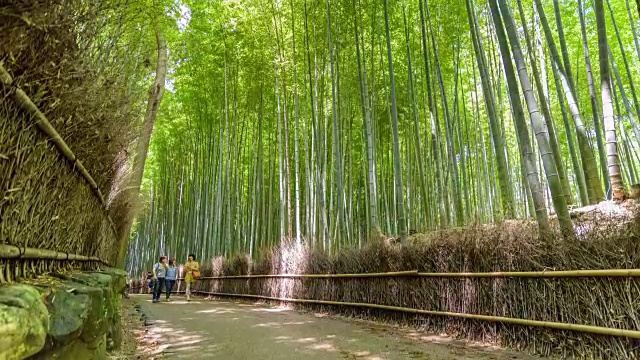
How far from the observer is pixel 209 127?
12984mm

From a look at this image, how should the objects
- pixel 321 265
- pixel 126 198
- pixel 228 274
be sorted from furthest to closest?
pixel 228 274 → pixel 321 265 → pixel 126 198

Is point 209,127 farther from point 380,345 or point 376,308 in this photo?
point 380,345

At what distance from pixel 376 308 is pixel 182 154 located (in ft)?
39.9

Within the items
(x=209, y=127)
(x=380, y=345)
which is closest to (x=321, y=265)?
(x=380, y=345)

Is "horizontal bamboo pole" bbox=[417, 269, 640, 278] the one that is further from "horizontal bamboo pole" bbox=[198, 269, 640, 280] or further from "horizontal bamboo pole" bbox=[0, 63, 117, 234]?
"horizontal bamboo pole" bbox=[0, 63, 117, 234]

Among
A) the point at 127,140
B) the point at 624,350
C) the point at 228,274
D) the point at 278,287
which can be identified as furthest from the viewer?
the point at 228,274

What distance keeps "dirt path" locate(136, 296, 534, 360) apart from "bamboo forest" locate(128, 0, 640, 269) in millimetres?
1541

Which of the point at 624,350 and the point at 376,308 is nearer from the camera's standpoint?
the point at 624,350

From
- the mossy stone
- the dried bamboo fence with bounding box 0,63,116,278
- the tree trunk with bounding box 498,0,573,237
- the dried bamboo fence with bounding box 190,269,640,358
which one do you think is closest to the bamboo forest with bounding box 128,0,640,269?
the tree trunk with bounding box 498,0,573,237

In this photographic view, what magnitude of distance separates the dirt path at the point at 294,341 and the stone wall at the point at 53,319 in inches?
52.0

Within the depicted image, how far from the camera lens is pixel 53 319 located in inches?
67.7

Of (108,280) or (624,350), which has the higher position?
(108,280)

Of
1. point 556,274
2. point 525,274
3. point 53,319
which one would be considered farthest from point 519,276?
point 53,319

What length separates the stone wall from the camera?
124 centimetres
